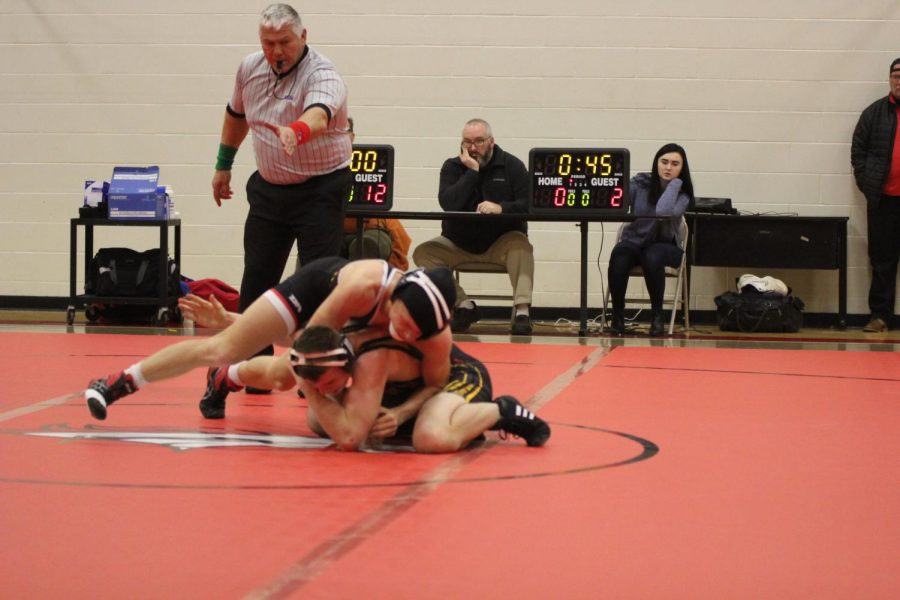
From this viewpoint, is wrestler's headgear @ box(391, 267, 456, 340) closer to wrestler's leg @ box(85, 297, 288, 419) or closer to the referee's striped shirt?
wrestler's leg @ box(85, 297, 288, 419)

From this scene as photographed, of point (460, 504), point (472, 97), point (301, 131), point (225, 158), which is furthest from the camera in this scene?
point (472, 97)

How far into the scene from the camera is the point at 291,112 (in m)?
5.09

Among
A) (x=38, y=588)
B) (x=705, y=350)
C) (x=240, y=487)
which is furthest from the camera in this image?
(x=705, y=350)

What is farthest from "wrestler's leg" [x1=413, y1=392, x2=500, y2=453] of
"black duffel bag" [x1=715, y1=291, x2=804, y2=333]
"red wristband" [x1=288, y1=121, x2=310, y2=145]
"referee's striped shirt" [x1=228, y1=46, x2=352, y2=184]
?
"black duffel bag" [x1=715, y1=291, x2=804, y2=333]

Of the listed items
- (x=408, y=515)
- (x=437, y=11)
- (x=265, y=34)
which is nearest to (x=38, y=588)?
(x=408, y=515)

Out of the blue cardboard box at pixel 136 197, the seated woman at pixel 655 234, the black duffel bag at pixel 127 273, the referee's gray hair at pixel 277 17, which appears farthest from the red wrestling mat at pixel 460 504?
the blue cardboard box at pixel 136 197

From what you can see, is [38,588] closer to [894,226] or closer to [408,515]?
[408,515]

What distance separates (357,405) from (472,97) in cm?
706

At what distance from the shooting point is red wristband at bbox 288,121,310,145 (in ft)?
14.9

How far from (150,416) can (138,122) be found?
268 inches

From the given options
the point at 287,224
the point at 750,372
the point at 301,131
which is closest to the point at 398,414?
the point at 301,131

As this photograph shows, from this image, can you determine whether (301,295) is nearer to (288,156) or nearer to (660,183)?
(288,156)

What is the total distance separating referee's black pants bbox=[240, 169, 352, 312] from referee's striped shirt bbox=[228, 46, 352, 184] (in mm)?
55

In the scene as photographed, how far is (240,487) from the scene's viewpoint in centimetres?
309
